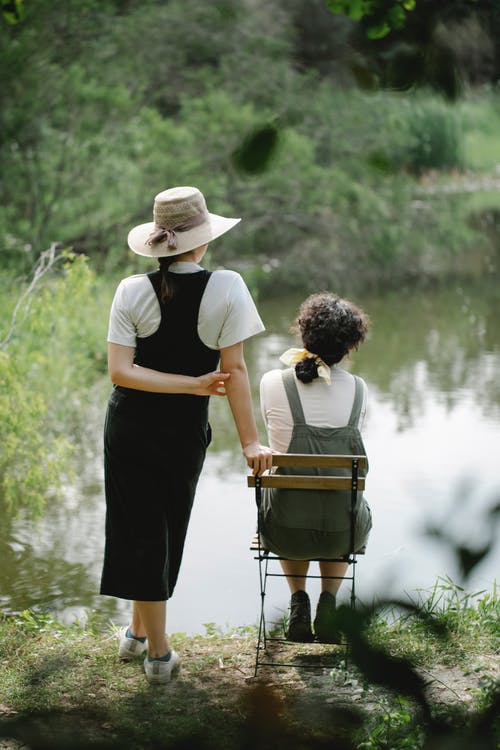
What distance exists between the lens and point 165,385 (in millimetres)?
2539

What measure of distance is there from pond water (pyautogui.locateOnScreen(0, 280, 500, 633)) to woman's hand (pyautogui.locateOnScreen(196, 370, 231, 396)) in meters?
0.58

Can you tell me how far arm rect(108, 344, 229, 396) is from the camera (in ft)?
8.34

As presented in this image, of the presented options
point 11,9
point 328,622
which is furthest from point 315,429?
point 328,622

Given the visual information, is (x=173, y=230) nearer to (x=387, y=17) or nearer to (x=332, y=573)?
(x=332, y=573)

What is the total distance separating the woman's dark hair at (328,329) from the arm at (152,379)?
0.44 m

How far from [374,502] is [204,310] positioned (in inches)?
132

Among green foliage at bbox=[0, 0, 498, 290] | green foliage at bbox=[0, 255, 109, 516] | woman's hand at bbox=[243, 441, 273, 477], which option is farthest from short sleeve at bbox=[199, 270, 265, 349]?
green foliage at bbox=[0, 0, 498, 290]

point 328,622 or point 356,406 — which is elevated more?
point 328,622

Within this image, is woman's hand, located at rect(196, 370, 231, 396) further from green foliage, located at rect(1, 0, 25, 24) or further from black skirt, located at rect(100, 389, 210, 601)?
green foliage, located at rect(1, 0, 25, 24)

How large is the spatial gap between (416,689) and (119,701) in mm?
2157

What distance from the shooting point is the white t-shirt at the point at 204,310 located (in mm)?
A: 2547

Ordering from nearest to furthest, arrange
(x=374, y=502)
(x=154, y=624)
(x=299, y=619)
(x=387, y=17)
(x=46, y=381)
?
(x=387, y=17) < (x=154, y=624) < (x=299, y=619) < (x=374, y=502) < (x=46, y=381)

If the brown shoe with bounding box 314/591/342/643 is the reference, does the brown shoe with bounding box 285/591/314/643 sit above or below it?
below

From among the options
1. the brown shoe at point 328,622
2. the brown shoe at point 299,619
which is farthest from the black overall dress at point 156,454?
the brown shoe at point 328,622
